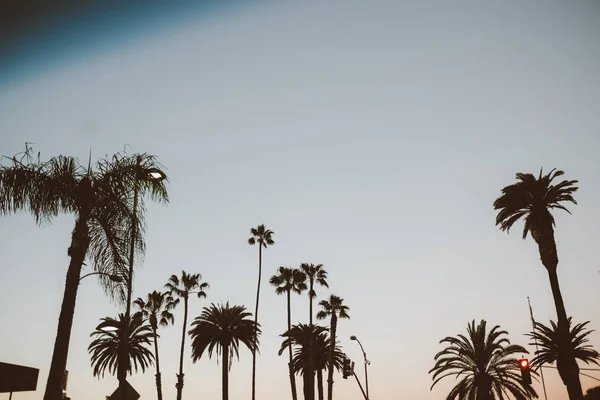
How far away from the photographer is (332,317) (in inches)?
2223

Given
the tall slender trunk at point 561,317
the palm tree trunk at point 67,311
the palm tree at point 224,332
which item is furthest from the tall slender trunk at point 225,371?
the palm tree trunk at point 67,311

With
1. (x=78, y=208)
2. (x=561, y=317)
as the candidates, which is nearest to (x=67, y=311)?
(x=78, y=208)

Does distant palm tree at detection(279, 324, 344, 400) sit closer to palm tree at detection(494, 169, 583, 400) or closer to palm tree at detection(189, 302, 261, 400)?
palm tree at detection(189, 302, 261, 400)

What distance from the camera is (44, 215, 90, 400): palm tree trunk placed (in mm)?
12836

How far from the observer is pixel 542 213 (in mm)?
38906

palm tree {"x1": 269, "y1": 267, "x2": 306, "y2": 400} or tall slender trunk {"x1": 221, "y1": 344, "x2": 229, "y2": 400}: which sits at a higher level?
palm tree {"x1": 269, "y1": 267, "x2": 306, "y2": 400}

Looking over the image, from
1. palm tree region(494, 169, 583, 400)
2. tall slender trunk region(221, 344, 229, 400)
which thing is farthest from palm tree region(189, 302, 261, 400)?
palm tree region(494, 169, 583, 400)

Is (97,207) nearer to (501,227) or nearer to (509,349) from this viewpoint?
(501,227)

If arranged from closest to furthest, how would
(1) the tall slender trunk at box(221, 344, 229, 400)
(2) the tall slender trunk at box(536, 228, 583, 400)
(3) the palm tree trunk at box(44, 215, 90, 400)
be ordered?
1. (3) the palm tree trunk at box(44, 215, 90, 400)
2. (2) the tall slender trunk at box(536, 228, 583, 400)
3. (1) the tall slender trunk at box(221, 344, 229, 400)

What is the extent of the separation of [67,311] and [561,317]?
122 ft

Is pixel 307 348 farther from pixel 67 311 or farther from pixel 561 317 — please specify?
A: pixel 67 311

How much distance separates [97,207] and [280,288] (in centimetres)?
4751

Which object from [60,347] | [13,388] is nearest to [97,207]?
[60,347]

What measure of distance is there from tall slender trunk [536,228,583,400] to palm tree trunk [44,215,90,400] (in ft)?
116
